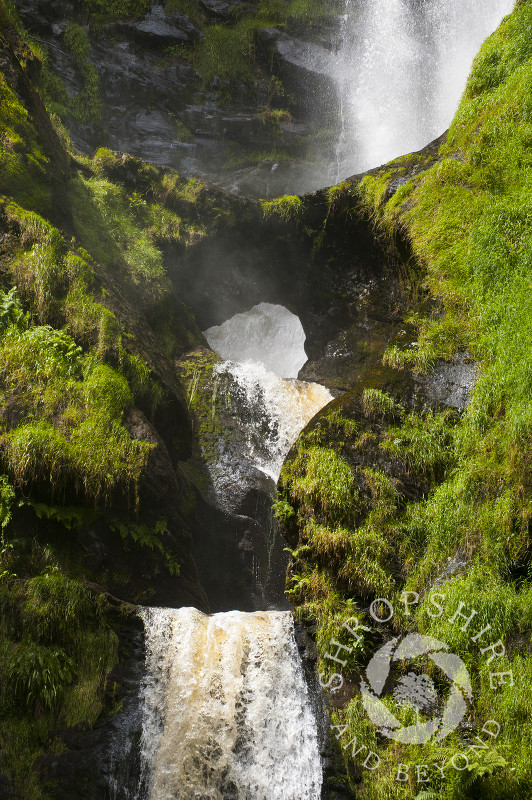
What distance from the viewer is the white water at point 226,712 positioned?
562 centimetres

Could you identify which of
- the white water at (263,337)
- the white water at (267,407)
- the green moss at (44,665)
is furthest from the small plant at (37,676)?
the white water at (263,337)

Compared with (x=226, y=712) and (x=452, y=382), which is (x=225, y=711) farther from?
(x=452, y=382)

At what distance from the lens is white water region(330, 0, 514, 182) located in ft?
65.1

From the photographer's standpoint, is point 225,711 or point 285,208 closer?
point 225,711

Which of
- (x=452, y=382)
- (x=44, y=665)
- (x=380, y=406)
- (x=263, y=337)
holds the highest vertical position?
(x=263, y=337)

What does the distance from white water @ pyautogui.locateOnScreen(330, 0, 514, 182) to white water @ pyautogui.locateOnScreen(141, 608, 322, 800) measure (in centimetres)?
1721

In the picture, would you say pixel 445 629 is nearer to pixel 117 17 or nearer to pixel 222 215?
pixel 222 215

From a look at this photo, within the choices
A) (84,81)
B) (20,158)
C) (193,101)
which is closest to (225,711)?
(20,158)

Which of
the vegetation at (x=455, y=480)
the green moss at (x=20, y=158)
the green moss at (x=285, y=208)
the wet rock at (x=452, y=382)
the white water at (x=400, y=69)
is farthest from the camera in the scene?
the white water at (x=400, y=69)

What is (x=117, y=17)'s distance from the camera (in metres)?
18.3

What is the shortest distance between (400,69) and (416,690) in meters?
23.0

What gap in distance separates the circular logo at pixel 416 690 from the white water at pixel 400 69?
1758 cm

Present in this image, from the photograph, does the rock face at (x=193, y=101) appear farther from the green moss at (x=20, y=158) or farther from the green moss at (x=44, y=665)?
the green moss at (x=44, y=665)

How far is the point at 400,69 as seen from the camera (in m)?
21.2
